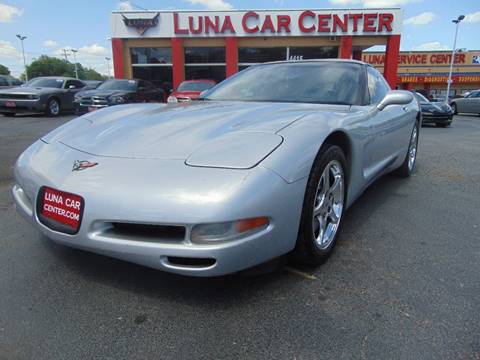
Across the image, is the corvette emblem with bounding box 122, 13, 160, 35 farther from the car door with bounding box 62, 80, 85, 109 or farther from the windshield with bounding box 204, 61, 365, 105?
the windshield with bounding box 204, 61, 365, 105

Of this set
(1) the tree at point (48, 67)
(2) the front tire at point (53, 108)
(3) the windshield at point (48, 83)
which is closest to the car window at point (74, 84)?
(3) the windshield at point (48, 83)

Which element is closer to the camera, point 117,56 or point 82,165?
point 82,165

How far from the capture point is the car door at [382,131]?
283 centimetres

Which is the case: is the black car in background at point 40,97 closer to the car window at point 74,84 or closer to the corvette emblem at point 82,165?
the car window at point 74,84

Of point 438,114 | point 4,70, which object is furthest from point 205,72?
point 4,70

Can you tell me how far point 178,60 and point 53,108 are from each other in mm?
8308

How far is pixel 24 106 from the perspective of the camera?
39.1 ft

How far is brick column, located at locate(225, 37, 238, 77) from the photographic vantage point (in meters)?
19.1

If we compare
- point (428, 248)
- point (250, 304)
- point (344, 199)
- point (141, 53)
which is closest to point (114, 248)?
point (250, 304)

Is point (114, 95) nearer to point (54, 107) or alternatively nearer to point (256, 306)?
point (54, 107)

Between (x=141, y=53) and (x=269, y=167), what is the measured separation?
2018cm

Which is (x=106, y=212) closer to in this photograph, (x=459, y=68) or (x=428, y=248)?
(x=428, y=248)

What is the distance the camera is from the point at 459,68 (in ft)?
129

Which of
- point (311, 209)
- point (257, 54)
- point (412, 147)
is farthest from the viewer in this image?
point (257, 54)
